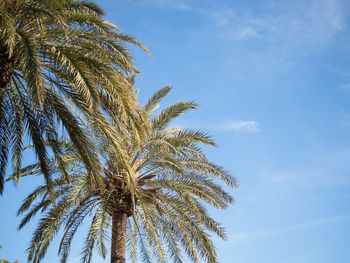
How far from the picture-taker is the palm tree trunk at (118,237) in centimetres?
1391

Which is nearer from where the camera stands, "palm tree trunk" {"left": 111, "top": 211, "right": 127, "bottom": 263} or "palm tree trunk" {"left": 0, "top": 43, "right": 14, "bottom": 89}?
"palm tree trunk" {"left": 0, "top": 43, "right": 14, "bottom": 89}

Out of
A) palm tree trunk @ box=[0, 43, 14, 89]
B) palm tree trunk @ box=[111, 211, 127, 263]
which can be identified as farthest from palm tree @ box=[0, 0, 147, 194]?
palm tree trunk @ box=[111, 211, 127, 263]

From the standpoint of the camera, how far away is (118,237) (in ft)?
46.4

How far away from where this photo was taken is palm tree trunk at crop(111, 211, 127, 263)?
548 inches

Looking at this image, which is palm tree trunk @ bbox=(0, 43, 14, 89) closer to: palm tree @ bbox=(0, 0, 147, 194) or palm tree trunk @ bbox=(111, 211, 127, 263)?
palm tree @ bbox=(0, 0, 147, 194)

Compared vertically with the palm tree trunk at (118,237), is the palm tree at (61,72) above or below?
above

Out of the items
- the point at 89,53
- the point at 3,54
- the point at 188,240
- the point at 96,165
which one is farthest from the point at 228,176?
the point at 3,54

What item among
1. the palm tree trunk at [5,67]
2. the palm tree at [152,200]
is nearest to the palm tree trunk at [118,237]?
the palm tree at [152,200]

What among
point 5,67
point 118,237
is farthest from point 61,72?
point 118,237

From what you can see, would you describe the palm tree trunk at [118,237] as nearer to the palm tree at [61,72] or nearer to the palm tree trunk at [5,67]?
the palm tree at [61,72]

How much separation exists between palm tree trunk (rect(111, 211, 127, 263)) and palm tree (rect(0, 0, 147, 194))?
4085 mm

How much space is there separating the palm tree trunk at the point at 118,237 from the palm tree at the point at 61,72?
4085 mm

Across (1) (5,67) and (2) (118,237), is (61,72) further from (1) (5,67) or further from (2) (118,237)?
(2) (118,237)

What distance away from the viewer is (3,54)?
9492 millimetres
